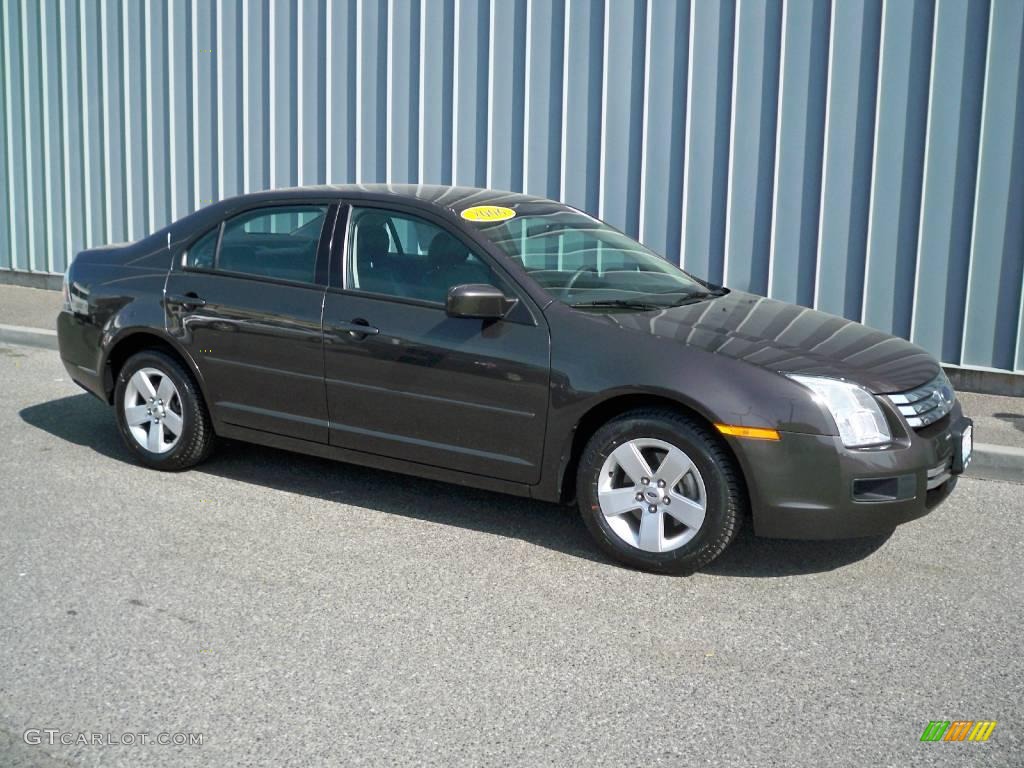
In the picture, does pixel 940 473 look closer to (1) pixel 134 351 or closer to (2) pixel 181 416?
(2) pixel 181 416

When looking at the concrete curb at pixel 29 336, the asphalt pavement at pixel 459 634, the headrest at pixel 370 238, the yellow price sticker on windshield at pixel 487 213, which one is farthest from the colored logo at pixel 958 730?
the concrete curb at pixel 29 336

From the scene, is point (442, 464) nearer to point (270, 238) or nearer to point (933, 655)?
point (270, 238)

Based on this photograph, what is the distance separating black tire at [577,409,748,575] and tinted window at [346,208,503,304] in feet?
3.04

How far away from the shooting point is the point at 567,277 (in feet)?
18.2

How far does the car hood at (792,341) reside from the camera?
4.94 m

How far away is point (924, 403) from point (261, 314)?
3.15m

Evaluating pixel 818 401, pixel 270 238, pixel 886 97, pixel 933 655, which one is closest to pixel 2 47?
pixel 270 238

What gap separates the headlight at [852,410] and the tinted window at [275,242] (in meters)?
2.51

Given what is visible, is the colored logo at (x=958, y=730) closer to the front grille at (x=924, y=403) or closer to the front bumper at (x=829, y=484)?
the front bumper at (x=829, y=484)

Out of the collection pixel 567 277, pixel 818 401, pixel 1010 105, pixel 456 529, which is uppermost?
pixel 1010 105

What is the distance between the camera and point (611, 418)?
5.14 meters

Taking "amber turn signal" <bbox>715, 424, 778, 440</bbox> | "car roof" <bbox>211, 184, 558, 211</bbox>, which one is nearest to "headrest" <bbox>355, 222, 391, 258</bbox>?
"car roof" <bbox>211, 184, 558, 211</bbox>

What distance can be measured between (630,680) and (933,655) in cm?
115

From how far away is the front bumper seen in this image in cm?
475
